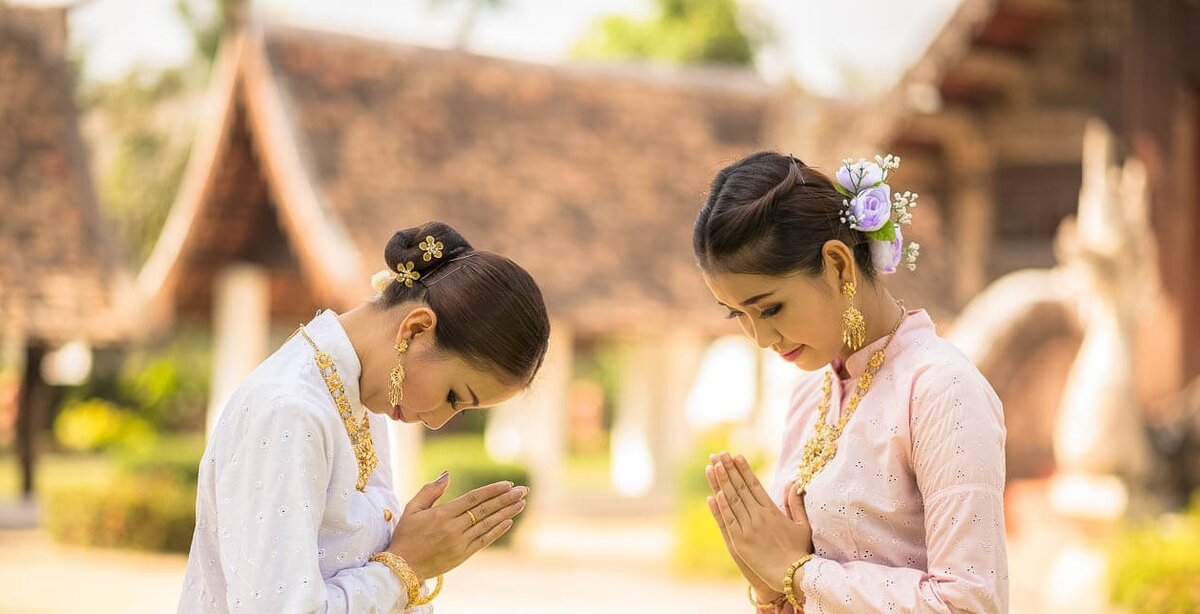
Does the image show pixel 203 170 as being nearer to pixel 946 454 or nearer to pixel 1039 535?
pixel 1039 535

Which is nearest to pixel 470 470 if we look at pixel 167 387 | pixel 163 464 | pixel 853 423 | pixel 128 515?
pixel 163 464

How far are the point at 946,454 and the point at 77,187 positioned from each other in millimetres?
16320

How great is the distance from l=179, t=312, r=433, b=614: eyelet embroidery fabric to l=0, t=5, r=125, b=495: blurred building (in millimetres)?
14220

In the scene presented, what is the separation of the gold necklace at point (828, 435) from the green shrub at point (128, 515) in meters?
12.0

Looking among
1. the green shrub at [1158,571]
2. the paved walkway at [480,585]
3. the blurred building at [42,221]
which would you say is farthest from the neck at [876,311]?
the blurred building at [42,221]

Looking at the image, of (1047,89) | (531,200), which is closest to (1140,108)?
(1047,89)

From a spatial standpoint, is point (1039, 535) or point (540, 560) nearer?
point (1039, 535)

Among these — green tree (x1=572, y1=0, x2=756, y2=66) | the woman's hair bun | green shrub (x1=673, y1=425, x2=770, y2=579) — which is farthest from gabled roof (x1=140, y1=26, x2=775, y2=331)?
green tree (x1=572, y1=0, x2=756, y2=66)

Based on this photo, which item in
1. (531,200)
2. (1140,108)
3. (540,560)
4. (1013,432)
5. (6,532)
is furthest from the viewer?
(531,200)

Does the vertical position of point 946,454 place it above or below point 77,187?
below

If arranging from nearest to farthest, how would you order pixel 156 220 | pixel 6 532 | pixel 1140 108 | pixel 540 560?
pixel 1140 108 → pixel 540 560 → pixel 6 532 → pixel 156 220

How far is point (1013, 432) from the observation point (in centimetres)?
1175

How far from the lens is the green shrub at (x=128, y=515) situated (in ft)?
45.9

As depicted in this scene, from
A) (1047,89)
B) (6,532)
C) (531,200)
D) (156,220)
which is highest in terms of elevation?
(156,220)
